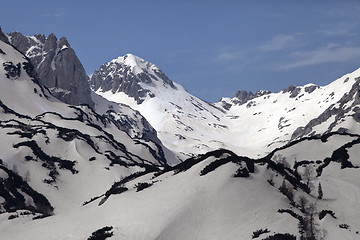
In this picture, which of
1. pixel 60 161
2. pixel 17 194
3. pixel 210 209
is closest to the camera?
pixel 210 209

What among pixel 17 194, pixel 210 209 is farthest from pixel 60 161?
pixel 210 209

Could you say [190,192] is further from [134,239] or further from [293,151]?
[293,151]

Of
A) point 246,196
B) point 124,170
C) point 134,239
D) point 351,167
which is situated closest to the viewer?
point 134,239

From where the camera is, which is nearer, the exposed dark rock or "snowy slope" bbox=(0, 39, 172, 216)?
the exposed dark rock

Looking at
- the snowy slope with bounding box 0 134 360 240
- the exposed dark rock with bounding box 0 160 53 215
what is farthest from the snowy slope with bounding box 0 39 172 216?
the snowy slope with bounding box 0 134 360 240

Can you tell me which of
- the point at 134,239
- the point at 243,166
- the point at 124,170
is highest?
the point at 124,170

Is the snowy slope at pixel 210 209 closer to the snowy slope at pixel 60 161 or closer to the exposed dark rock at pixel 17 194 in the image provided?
the exposed dark rock at pixel 17 194

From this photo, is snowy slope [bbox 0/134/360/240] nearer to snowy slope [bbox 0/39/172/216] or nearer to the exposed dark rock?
the exposed dark rock

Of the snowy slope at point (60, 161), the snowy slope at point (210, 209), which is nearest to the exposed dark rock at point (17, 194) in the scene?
the snowy slope at point (60, 161)

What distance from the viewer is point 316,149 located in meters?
120

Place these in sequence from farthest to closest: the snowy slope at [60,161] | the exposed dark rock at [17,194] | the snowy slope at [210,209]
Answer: the snowy slope at [60,161], the exposed dark rock at [17,194], the snowy slope at [210,209]

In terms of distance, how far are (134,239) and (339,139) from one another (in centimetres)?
7652

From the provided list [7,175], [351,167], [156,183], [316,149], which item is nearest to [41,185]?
[7,175]

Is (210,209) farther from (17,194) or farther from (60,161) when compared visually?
(60,161)
